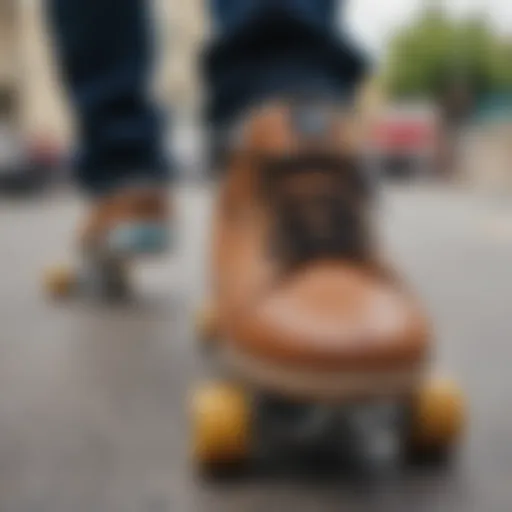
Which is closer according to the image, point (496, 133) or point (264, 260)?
point (264, 260)

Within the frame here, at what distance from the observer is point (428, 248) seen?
215 centimetres

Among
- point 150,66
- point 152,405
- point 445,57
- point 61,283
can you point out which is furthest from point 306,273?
point 445,57

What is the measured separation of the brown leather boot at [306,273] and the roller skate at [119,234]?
0.97 ft

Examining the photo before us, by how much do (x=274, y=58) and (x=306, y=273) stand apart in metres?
0.23

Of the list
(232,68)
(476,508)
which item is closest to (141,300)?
(232,68)

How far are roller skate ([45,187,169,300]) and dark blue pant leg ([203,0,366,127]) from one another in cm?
28

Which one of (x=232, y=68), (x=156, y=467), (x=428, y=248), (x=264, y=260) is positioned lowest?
(x=428, y=248)

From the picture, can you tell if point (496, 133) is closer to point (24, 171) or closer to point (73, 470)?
point (24, 171)

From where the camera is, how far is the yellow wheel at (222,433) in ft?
2.16

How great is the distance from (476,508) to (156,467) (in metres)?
0.19

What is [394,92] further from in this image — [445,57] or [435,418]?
[435,418]

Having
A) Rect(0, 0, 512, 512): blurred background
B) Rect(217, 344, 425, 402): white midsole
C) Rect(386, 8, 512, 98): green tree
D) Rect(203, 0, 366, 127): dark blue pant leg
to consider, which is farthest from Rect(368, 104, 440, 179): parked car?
Rect(386, 8, 512, 98): green tree

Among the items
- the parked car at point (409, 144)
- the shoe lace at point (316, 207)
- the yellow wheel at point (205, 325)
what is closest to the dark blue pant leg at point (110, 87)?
the yellow wheel at point (205, 325)

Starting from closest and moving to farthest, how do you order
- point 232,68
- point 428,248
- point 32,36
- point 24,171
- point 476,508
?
point 476,508, point 232,68, point 428,248, point 24,171, point 32,36
